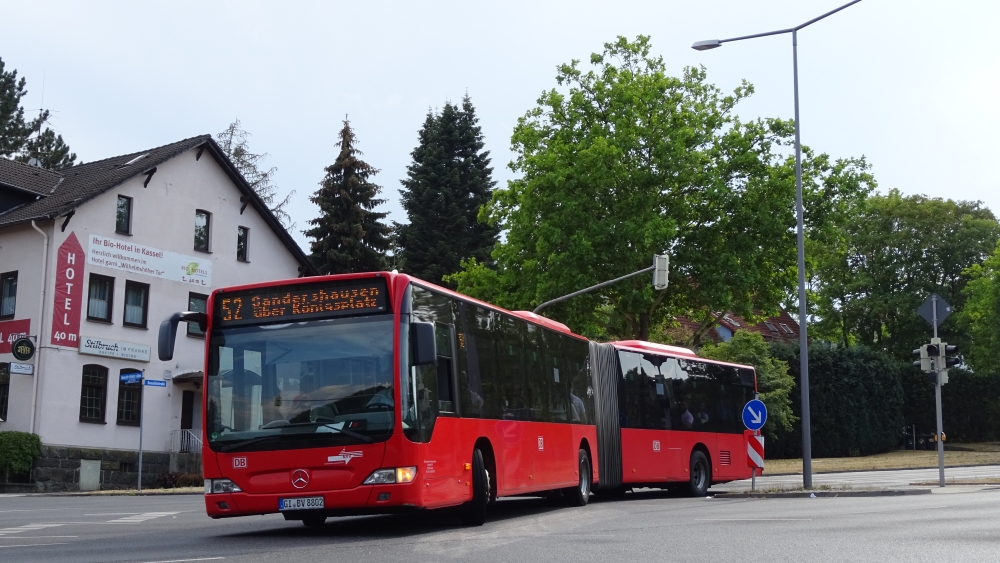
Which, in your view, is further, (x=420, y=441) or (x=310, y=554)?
(x=420, y=441)

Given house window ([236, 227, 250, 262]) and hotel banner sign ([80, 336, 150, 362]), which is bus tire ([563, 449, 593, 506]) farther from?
house window ([236, 227, 250, 262])

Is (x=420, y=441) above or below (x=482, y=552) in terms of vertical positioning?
above

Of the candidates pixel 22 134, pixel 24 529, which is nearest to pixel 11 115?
pixel 22 134

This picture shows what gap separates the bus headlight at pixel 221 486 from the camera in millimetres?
12836

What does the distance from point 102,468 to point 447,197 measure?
87.7 ft

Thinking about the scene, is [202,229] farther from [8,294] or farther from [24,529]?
[24,529]

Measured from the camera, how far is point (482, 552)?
10.3 meters

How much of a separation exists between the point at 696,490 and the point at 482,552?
14321 mm

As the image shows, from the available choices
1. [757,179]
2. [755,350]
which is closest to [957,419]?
[755,350]

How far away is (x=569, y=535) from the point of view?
12227 mm

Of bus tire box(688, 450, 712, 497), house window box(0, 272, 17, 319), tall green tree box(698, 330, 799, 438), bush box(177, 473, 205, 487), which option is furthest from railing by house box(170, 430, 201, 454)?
bus tire box(688, 450, 712, 497)

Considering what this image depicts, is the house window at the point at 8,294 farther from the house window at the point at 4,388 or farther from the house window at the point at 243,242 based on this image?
the house window at the point at 243,242

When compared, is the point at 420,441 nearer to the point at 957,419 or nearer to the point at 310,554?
the point at 310,554

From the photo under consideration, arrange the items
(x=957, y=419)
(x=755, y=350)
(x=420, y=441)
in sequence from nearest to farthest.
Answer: (x=420, y=441) < (x=755, y=350) < (x=957, y=419)
